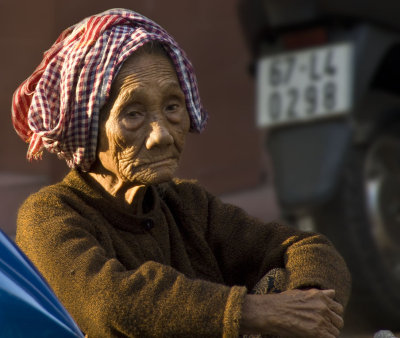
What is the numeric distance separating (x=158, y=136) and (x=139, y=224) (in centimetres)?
27

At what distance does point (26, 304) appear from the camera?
2613 mm

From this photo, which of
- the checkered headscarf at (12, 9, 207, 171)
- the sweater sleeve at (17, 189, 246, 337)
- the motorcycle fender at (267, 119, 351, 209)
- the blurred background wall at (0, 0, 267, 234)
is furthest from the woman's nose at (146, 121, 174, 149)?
the blurred background wall at (0, 0, 267, 234)

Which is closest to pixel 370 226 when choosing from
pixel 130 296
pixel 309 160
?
pixel 309 160

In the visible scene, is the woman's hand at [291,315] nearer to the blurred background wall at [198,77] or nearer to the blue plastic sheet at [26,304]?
the blue plastic sheet at [26,304]

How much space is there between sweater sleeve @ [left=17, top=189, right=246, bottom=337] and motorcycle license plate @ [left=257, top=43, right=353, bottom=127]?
8.75 feet

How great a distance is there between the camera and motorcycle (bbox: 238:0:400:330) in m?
5.36

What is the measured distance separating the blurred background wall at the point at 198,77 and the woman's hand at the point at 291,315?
13.2 ft

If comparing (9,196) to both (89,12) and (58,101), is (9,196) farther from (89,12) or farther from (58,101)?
(58,101)

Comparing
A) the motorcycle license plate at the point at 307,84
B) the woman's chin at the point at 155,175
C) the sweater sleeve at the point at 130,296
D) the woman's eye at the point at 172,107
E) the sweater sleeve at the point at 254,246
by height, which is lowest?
the motorcycle license plate at the point at 307,84

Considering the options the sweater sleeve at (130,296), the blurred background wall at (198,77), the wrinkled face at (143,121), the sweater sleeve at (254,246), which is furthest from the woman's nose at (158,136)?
the blurred background wall at (198,77)

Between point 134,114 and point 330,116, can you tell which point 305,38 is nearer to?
point 330,116

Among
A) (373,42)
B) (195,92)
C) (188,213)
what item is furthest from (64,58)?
(373,42)

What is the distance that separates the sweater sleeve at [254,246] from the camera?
3191 millimetres

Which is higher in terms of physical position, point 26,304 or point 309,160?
point 26,304
